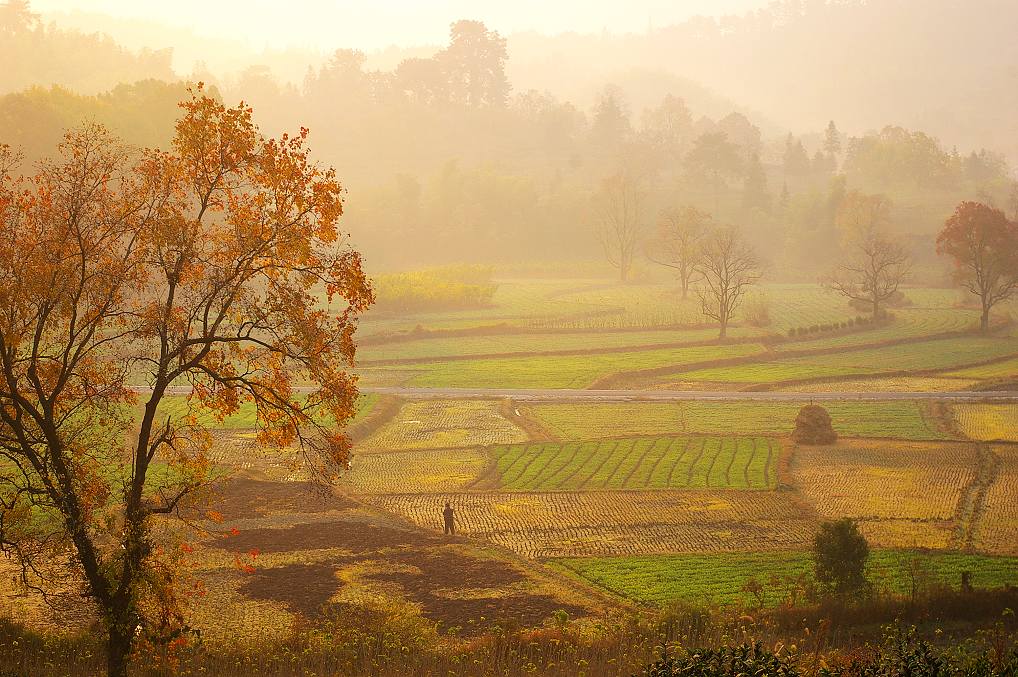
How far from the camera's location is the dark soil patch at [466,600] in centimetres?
2534

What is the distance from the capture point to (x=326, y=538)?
32344 millimetres

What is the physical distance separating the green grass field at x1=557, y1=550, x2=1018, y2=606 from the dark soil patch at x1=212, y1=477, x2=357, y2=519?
10.7 m

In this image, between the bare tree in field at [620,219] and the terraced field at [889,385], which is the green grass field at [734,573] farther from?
the bare tree in field at [620,219]

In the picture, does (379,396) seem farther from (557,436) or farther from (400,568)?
(400,568)

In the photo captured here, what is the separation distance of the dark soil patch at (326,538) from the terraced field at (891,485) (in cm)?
1502

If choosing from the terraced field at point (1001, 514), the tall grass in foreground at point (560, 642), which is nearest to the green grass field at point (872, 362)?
the terraced field at point (1001, 514)

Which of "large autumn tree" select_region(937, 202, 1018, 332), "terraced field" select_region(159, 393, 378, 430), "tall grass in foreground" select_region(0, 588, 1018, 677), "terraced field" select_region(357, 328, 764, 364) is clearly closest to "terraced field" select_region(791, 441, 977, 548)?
"tall grass in foreground" select_region(0, 588, 1018, 677)

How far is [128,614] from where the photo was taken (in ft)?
55.1

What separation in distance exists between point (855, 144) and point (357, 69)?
95.8 metres

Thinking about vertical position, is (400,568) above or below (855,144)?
below

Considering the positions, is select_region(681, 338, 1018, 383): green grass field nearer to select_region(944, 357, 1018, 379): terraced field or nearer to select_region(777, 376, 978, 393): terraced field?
select_region(944, 357, 1018, 379): terraced field

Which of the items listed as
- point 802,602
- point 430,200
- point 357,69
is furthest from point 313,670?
point 357,69

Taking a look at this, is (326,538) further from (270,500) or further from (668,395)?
(668,395)

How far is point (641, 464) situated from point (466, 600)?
17.4m
